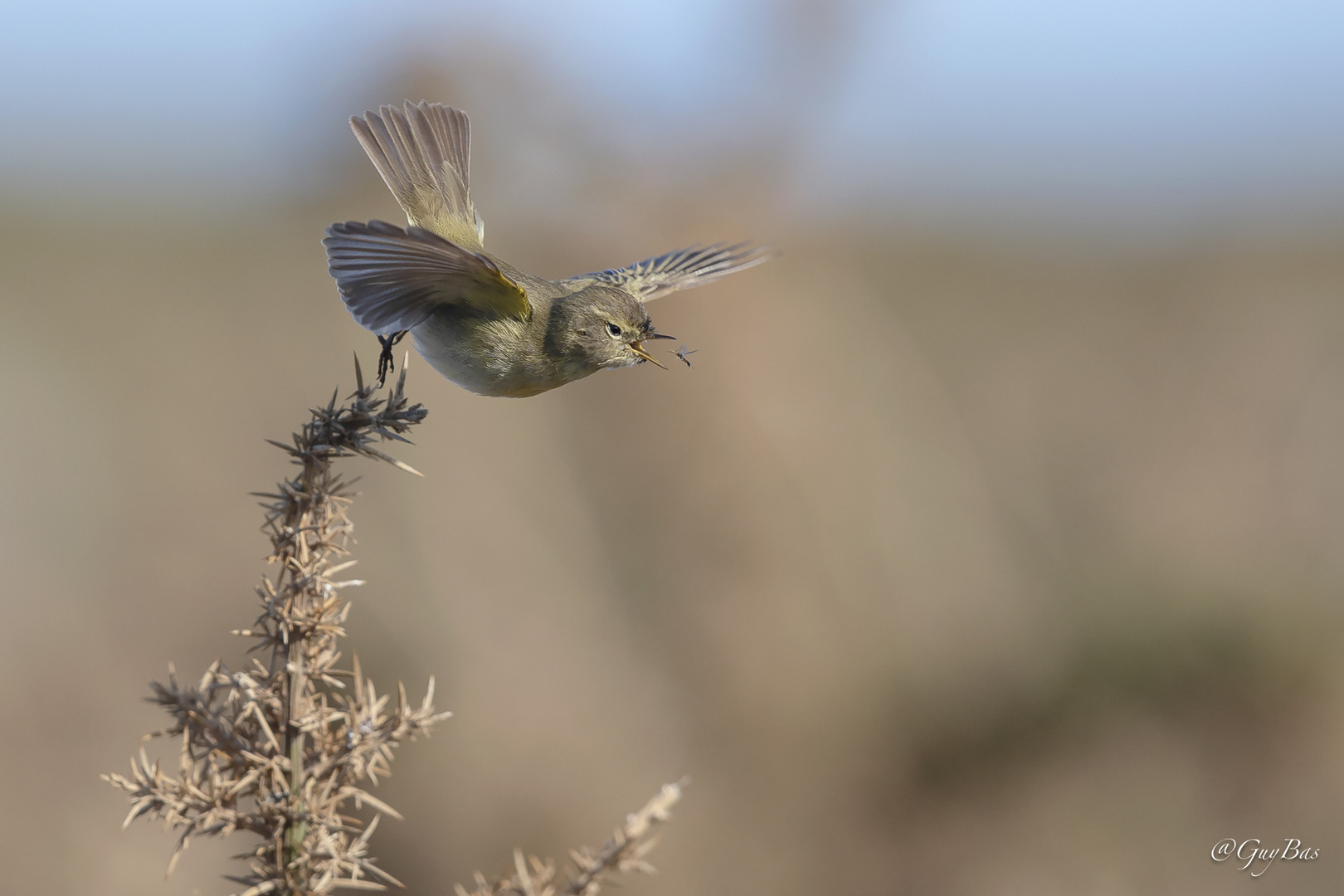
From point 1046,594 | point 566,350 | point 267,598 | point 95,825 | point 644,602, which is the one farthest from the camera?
point 1046,594

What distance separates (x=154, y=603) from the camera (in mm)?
7086

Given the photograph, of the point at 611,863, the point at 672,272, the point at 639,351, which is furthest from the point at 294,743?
the point at 672,272

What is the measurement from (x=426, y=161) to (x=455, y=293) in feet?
3.73

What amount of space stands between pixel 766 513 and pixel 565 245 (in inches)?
98.7

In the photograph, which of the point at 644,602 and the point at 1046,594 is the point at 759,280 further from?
the point at 1046,594

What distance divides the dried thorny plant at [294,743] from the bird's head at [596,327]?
140cm

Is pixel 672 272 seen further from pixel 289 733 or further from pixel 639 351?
pixel 289 733

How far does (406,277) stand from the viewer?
254 centimetres

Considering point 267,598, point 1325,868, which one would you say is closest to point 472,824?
point 267,598

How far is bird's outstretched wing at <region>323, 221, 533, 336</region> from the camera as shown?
220 cm

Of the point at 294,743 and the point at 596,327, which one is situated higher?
the point at 596,327
